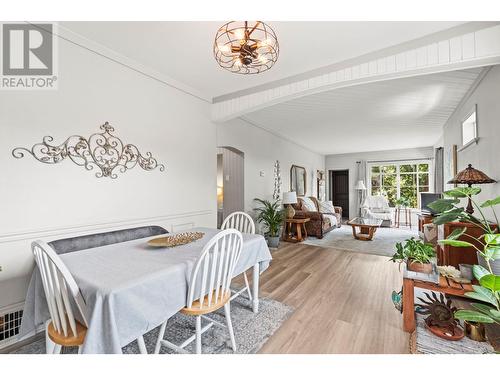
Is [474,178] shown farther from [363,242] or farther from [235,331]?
[363,242]

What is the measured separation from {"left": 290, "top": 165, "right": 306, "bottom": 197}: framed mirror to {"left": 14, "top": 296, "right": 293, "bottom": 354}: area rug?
435 centimetres

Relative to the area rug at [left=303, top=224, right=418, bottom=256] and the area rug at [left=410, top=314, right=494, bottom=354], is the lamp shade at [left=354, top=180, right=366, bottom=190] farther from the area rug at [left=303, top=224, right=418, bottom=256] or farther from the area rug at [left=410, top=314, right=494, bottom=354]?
the area rug at [left=410, top=314, right=494, bottom=354]

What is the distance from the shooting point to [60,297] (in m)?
1.12

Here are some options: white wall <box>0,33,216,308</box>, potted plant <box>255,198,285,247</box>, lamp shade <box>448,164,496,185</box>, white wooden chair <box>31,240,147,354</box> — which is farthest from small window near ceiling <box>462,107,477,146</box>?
white wooden chair <box>31,240,147,354</box>

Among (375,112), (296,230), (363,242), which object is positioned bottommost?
(363,242)

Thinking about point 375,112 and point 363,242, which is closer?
point 375,112

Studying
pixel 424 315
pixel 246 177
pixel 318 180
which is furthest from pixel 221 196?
pixel 318 180

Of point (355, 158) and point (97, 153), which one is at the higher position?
point (355, 158)

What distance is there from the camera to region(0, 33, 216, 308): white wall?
172cm

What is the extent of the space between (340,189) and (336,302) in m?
7.38

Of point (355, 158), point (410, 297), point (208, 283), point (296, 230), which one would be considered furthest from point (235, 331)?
point (355, 158)
